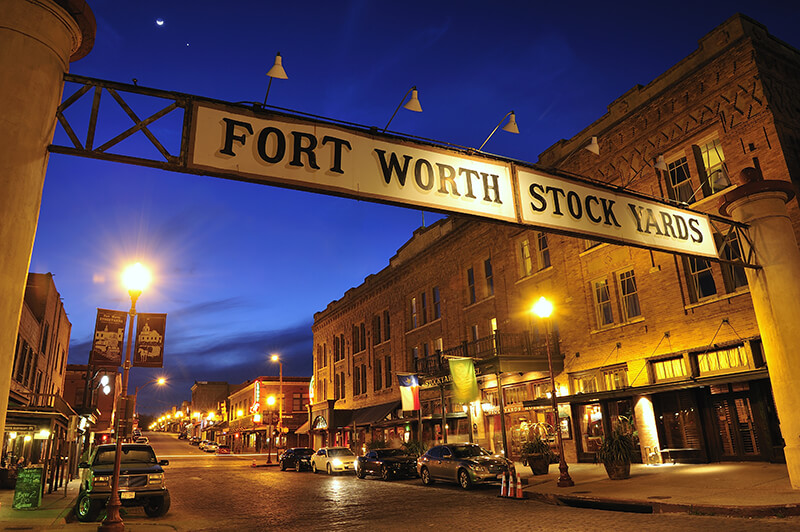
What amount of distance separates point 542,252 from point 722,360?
9.99m

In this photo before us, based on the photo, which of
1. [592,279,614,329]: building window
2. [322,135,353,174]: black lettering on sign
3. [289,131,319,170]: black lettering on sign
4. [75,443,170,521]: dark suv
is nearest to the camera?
[289,131,319,170]: black lettering on sign

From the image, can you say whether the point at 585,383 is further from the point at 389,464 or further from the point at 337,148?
the point at 337,148

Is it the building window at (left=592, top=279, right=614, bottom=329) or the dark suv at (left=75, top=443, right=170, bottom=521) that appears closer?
the dark suv at (left=75, top=443, right=170, bottom=521)

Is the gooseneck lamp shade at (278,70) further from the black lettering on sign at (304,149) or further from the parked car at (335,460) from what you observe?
the parked car at (335,460)

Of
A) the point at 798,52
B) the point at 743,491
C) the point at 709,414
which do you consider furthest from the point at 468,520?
the point at 798,52

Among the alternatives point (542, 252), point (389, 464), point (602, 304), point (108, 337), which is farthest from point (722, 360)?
point (108, 337)

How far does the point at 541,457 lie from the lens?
63.3 ft

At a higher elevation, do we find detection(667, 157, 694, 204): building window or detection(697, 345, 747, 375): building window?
detection(667, 157, 694, 204): building window

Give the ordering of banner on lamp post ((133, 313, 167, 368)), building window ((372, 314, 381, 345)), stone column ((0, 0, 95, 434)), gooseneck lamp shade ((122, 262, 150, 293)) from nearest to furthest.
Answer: stone column ((0, 0, 95, 434)), gooseneck lamp shade ((122, 262, 150, 293)), banner on lamp post ((133, 313, 167, 368)), building window ((372, 314, 381, 345))

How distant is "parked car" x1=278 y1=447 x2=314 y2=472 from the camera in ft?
112

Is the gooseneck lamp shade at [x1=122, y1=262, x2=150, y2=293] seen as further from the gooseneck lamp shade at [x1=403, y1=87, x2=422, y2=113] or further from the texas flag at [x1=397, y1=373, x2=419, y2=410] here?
the texas flag at [x1=397, y1=373, x2=419, y2=410]

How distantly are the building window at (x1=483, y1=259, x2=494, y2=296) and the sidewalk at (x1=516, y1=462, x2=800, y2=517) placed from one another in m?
12.2

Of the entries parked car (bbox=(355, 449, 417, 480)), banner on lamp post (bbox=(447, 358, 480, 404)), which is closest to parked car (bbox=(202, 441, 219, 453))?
parked car (bbox=(355, 449, 417, 480))

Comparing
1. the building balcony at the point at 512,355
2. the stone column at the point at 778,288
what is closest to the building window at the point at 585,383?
the building balcony at the point at 512,355
